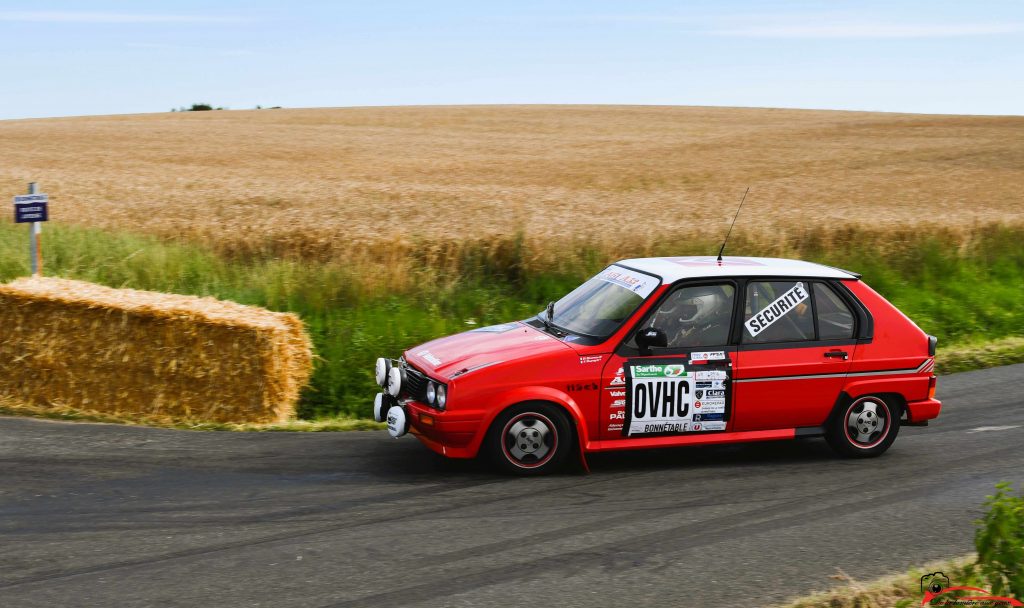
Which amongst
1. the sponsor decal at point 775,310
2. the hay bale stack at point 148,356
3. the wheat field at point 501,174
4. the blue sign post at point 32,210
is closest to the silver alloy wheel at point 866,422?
the sponsor decal at point 775,310

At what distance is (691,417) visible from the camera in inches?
309

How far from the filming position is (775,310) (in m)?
8.14

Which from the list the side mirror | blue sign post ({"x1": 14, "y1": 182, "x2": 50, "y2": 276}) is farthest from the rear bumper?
blue sign post ({"x1": 14, "y1": 182, "x2": 50, "y2": 276})

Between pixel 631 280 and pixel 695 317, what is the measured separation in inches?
25.6

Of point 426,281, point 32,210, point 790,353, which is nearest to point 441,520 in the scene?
point 790,353

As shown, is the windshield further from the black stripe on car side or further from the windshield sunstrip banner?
the black stripe on car side

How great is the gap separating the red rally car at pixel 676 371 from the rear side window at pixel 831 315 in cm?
1

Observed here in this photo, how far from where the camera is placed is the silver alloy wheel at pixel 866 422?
8.34m

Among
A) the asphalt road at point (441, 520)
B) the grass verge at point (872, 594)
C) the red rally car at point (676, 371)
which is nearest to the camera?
the grass verge at point (872, 594)

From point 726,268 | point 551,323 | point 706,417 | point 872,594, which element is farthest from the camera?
point 551,323

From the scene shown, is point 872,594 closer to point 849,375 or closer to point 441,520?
point 441,520

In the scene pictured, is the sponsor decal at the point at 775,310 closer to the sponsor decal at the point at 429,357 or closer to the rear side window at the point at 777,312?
the rear side window at the point at 777,312

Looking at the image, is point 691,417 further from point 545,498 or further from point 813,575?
A: point 813,575

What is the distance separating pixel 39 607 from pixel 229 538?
124cm
